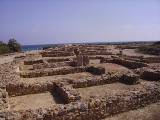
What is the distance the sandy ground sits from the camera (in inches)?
362

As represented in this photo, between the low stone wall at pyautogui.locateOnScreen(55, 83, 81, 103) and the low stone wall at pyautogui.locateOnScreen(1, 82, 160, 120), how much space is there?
181 centimetres

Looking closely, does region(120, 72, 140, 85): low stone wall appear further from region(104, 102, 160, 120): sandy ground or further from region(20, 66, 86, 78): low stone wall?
region(20, 66, 86, 78): low stone wall

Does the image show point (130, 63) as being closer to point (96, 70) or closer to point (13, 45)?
point (96, 70)

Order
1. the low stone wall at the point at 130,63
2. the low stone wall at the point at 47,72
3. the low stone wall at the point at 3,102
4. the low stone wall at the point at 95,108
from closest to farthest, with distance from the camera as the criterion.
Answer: the low stone wall at the point at 95,108
the low stone wall at the point at 3,102
the low stone wall at the point at 47,72
the low stone wall at the point at 130,63

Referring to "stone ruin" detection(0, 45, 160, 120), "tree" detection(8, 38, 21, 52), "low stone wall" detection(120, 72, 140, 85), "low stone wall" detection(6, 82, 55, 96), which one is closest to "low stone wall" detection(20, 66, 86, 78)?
"stone ruin" detection(0, 45, 160, 120)

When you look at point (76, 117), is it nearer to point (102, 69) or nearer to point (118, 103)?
point (118, 103)

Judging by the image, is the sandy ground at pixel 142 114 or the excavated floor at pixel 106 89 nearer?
the sandy ground at pixel 142 114

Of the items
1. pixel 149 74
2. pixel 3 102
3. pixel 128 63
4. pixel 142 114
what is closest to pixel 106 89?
pixel 142 114

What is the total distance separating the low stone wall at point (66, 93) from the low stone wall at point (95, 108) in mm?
1808

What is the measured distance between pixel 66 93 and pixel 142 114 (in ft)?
12.0

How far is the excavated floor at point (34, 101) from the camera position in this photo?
1087 centimetres

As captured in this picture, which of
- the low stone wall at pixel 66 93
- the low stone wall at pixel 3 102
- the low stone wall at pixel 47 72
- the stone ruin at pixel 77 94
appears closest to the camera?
the stone ruin at pixel 77 94

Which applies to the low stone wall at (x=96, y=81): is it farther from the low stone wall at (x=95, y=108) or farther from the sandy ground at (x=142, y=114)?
the sandy ground at (x=142, y=114)

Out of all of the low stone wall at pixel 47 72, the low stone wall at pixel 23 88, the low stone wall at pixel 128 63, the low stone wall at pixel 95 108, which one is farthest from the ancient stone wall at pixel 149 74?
the low stone wall at pixel 23 88
